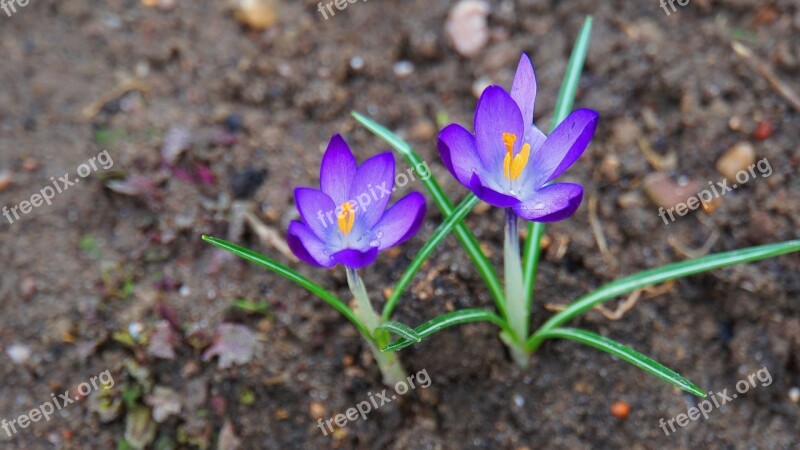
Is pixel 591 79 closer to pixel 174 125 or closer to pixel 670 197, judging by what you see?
pixel 670 197

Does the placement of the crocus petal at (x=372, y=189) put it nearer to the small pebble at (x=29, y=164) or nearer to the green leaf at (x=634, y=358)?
the green leaf at (x=634, y=358)

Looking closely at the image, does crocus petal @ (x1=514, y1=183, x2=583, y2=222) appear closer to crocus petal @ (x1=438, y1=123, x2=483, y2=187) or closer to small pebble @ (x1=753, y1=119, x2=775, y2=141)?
crocus petal @ (x1=438, y1=123, x2=483, y2=187)

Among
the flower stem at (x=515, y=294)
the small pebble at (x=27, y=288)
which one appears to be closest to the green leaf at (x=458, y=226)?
the flower stem at (x=515, y=294)

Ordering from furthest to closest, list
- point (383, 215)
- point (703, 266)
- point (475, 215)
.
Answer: point (475, 215) < point (703, 266) < point (383, 215)

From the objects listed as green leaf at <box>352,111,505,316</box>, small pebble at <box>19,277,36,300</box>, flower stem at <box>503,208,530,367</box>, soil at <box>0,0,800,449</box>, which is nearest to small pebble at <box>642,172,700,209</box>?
soil at <box>0,0,800,449</box>

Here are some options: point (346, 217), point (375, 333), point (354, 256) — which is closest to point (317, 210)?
point (346, 217)

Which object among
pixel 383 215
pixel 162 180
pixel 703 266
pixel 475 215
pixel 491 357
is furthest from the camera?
pixel 162 180

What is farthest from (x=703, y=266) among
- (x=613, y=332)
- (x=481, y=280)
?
(x=481, y=280)
